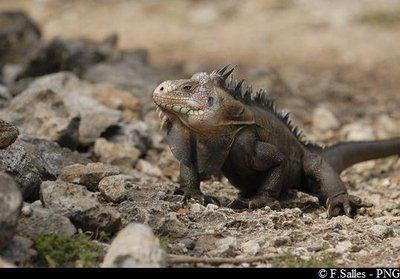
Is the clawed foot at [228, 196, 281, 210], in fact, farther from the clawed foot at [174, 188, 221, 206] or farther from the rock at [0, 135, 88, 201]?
the rock at [0, 135, 88, 201]

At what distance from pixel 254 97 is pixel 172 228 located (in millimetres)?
2047

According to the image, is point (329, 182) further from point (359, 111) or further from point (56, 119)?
point (359, 111)

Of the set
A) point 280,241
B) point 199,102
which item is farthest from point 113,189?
point 280,241

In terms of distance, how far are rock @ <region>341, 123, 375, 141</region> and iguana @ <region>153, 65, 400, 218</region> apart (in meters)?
3.05

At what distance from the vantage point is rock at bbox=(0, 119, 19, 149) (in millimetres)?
6758

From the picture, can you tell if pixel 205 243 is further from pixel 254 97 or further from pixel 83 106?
pixel 83 106

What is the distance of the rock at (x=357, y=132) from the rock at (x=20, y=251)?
638cm

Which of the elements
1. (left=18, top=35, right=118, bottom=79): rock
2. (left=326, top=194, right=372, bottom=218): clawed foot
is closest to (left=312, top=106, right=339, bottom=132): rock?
(left=18, top=35, right=118, bottom=79): rock

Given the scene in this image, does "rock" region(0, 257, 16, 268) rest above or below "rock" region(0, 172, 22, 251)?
below

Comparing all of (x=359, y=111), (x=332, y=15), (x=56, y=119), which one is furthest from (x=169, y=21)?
(x=56, y=119)

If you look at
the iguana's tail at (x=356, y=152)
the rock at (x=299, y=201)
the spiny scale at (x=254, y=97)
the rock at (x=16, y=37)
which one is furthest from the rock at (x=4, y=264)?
the rock at (x=16, y=37)

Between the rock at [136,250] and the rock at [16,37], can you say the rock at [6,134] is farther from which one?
the rock at [16,37]

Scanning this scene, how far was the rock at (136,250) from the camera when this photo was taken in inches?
207

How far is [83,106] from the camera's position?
10062 mm
